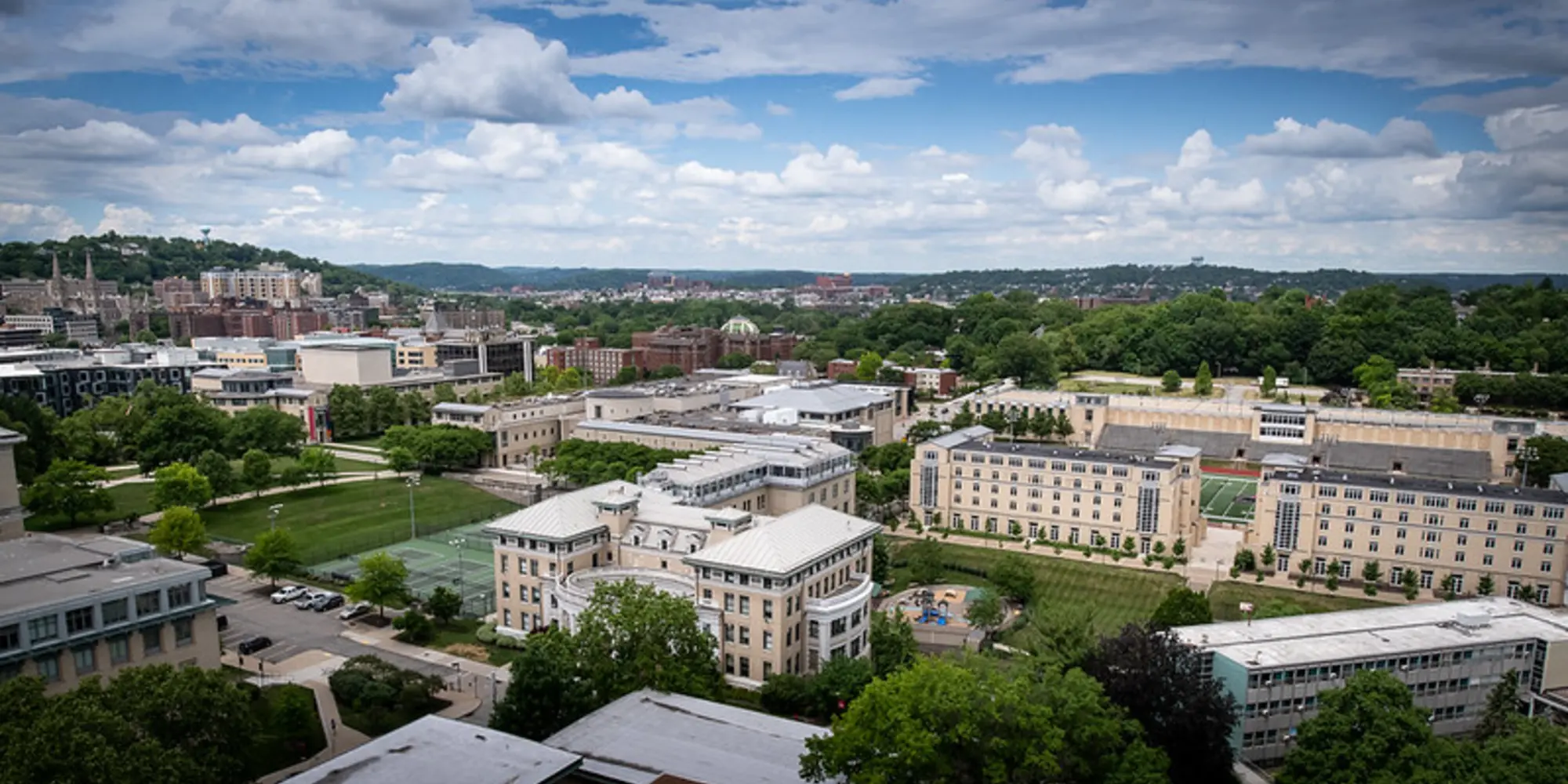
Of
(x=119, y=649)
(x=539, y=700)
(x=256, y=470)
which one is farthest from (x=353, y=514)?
(x=539, y=700)

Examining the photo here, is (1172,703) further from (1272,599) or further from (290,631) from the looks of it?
(290,631)

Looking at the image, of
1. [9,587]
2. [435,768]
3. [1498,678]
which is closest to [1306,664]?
[1498,678]

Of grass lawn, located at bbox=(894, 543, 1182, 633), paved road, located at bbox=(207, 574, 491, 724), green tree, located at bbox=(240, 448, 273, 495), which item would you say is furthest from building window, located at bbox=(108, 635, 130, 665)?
green tree, located at bbox=(240, 448, 273, 495)

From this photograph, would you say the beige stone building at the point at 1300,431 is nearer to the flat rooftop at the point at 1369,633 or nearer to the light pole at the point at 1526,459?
the light pole at the point at 1526,459

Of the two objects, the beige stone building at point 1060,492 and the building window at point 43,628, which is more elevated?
the building window at point 43,628

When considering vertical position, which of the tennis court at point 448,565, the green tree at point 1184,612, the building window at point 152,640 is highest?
the building window at point 152,640

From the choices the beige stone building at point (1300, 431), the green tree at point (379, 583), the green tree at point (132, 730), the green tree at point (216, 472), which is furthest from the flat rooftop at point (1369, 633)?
the green tree at point (216, 472)

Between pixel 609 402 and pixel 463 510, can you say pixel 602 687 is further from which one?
pixel 609 402
